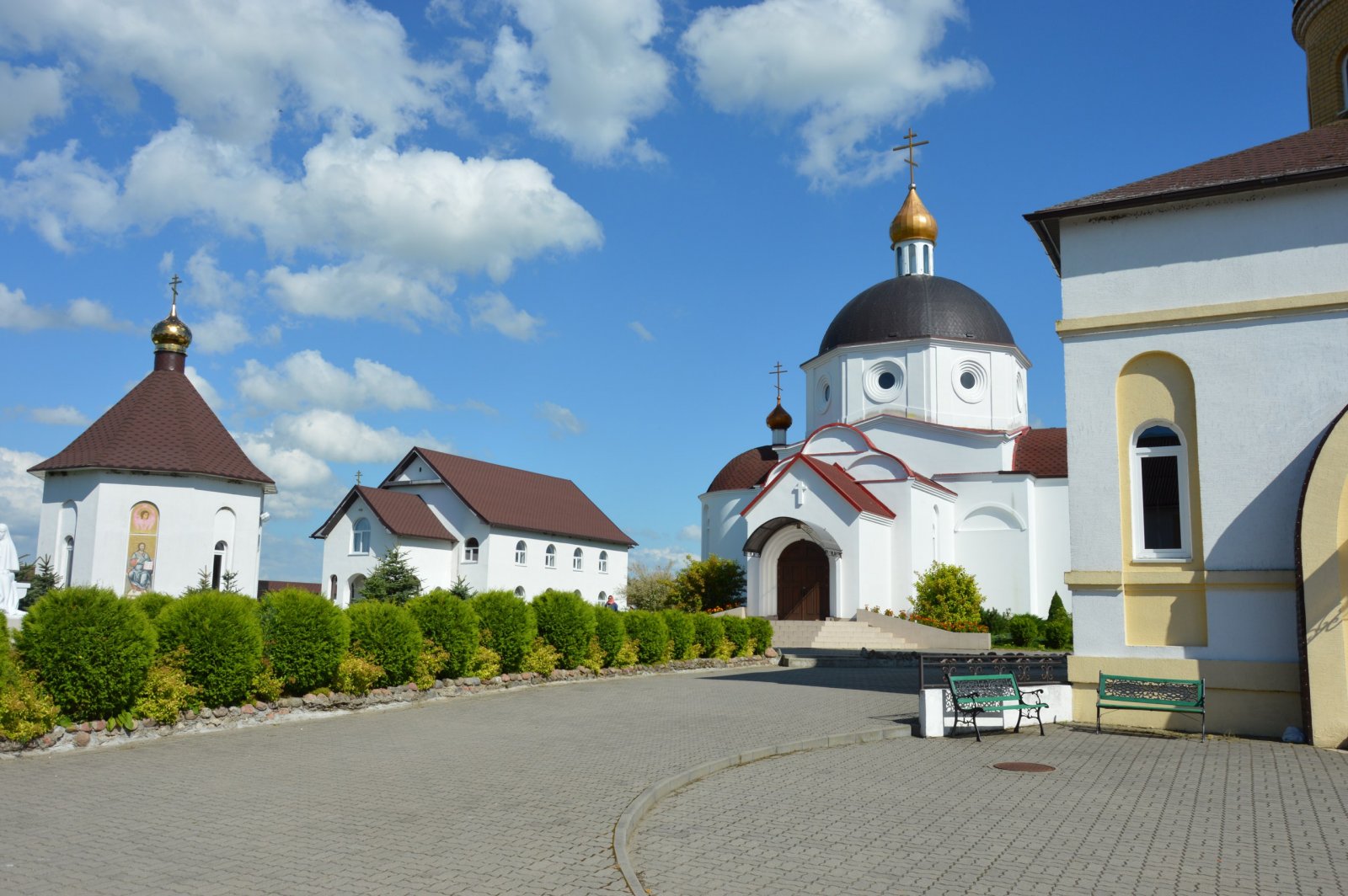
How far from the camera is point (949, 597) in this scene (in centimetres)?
Result: 3117

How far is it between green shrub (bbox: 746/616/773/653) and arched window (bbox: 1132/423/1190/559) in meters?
13.3

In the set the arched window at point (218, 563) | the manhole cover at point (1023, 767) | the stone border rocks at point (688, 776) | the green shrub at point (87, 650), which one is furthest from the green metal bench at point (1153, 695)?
the arched window at point (218, 563)

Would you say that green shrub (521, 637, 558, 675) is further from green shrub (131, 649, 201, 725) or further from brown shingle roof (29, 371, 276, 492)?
brown shingle roof (29, 371, 276, 492)

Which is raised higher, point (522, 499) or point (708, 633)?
point (522, 499)

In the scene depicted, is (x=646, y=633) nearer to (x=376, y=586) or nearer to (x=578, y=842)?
(x=376, y=586)

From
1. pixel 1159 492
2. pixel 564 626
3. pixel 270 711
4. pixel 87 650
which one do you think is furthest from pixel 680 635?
pixel 87 650

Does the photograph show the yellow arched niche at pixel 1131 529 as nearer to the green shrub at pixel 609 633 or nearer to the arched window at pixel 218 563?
the green shrub at pixel 609 633

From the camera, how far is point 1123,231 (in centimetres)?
1327

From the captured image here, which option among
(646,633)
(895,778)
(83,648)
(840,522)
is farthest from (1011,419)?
(83,648)

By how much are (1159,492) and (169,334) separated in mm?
30319

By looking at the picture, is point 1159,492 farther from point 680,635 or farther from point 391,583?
point 391,583

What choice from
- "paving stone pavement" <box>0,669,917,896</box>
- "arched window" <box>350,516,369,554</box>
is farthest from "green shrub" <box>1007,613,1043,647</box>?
"arched window" <box>350,516,369,554</box>

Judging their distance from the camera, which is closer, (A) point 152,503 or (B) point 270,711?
(B) point 270,711

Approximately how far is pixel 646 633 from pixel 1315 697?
12.4 meters
